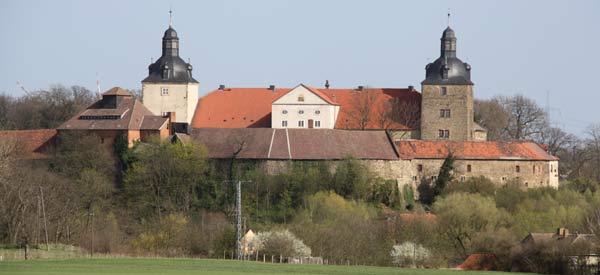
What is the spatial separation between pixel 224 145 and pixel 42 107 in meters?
22.9

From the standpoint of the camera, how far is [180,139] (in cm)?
7738

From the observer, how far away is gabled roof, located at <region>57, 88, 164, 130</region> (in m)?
77.1

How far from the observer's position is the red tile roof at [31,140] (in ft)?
253

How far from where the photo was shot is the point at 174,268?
52250 millimetres

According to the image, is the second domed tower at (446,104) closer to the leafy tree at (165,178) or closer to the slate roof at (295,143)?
the slate roof at (295,143)

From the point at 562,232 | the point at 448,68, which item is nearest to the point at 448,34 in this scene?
the point at 448,68

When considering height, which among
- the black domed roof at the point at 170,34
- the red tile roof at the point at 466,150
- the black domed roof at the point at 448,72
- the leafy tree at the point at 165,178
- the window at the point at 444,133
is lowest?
the leafy tree at the point at 165,178

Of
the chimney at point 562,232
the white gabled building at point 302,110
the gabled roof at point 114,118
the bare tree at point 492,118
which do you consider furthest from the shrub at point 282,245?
the bare tree at point 492,118

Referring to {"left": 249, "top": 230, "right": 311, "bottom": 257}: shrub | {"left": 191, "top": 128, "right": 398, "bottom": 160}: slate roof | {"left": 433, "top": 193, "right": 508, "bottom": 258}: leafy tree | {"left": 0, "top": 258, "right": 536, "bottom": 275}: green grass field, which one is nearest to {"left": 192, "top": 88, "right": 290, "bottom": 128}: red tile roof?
{"left": 191, "top": 128, "right": 398, "bottom": 160}: slate roof

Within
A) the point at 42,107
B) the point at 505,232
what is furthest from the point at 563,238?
the point at 42,107

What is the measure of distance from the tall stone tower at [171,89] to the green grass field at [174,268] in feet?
89.9

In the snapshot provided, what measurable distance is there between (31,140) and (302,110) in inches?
530

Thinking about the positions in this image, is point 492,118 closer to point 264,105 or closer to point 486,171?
point 264,105

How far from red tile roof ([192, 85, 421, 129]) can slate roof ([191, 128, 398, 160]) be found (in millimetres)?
4720
